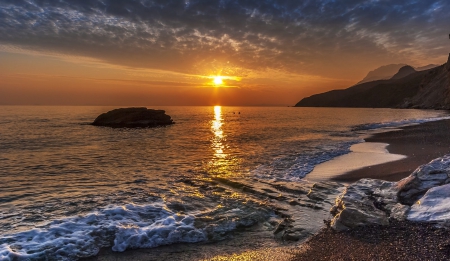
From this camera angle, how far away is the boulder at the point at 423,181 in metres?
7.73

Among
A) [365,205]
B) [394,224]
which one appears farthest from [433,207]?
[365,205]

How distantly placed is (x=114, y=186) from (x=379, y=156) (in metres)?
15.4

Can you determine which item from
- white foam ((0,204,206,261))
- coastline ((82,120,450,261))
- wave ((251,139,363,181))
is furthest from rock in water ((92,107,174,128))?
coastline ((82,120,450,261))

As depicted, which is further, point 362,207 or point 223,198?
point 223,198

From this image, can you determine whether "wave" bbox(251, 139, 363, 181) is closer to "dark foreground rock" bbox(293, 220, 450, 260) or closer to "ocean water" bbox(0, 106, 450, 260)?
"ocean water" bbox(0, 106, 450, 260)

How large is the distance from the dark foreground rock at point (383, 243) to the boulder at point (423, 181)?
1854mm

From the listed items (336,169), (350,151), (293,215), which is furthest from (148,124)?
(293,215)

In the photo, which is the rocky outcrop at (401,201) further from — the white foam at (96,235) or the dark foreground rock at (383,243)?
the white foam at (96,235)

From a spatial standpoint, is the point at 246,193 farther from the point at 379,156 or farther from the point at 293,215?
the point at 379,156

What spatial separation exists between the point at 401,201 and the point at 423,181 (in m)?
0.90

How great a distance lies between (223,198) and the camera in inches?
398

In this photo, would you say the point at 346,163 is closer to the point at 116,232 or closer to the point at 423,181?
the point at 423,181

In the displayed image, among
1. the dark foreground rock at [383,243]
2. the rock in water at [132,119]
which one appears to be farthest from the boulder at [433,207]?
the rock in water at [132,119]

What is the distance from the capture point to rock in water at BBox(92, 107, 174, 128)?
5269 centimetres
